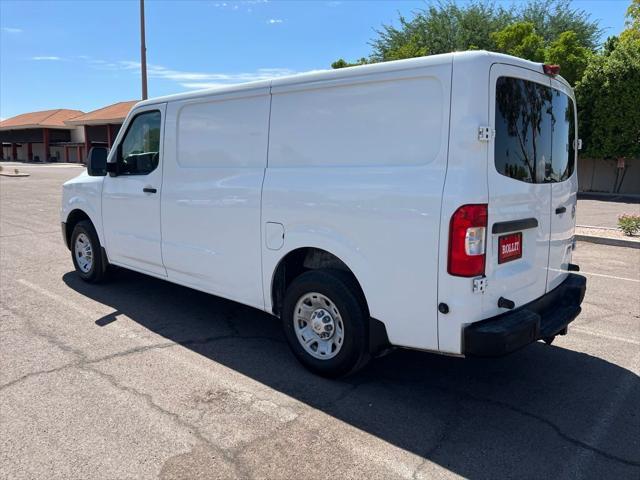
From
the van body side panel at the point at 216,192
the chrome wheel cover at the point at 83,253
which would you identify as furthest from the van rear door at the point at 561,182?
the chrome wheel cover at the point at 83,253

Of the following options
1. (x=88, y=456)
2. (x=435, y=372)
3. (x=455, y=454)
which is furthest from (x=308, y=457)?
(x=435, y=372)

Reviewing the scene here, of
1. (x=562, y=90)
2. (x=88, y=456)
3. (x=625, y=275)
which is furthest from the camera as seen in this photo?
(x=625, y=275)

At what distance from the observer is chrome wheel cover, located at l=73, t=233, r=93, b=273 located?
640 cm

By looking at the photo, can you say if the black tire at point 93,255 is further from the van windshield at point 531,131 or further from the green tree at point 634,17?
the green tree at point 634,17

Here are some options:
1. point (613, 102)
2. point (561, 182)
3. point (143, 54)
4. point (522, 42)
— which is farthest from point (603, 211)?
point (143, 54)

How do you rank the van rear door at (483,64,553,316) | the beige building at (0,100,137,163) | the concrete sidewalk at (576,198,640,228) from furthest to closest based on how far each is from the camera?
the beige building at (0,100,137,163) < the concrete sidewalk at (576,198,640,228) < the van rear door at (483,64,553,316)

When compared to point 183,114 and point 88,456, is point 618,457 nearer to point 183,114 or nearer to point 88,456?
point 88,456

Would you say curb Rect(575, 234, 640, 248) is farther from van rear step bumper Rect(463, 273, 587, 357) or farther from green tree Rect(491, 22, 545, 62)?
green tree Rect(491, 22, 545, 62)

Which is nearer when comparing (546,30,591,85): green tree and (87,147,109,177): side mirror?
(87,147,109,177): side mirror

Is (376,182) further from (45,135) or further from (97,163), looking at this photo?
(45,135)

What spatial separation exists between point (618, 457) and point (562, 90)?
2.59 m

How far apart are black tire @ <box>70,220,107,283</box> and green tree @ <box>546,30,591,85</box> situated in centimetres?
2228

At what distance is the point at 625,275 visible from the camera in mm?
7637

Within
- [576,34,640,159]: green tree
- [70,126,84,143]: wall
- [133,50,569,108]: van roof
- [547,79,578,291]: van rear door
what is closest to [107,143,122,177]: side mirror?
[133,50,569,108]: van roof
